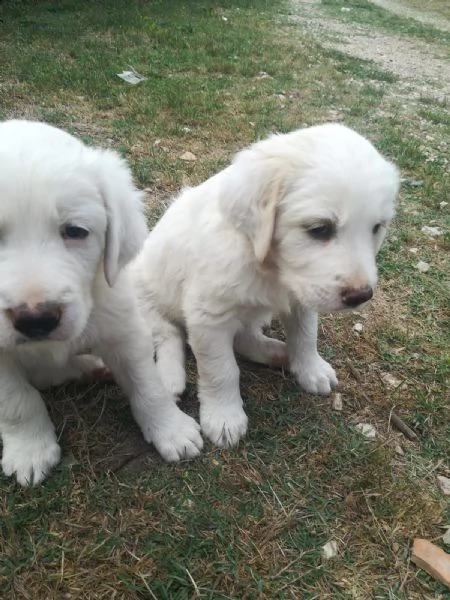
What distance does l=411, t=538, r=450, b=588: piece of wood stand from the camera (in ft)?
7.65

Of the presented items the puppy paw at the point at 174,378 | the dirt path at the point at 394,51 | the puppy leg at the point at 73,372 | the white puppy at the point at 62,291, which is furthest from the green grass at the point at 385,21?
the white puppy at the point at 62,291

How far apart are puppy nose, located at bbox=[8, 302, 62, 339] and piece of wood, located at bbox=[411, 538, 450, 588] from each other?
1809 mm

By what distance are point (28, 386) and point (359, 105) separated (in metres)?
7.18

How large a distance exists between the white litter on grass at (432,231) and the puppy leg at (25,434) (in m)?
3.71

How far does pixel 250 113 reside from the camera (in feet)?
23.5

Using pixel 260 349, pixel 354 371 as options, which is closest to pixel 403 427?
pixel 354 371

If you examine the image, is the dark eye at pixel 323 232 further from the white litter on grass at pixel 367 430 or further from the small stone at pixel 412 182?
the small stone at pixel 412 182

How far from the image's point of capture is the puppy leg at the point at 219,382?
9.53ft

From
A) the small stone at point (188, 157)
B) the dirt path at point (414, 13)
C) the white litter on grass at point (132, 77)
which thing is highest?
the small stone at point (188, 157)

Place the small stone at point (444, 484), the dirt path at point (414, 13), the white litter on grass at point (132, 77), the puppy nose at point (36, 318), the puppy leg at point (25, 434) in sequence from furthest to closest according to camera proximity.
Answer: the dirt path at point (414, 13)
the white litter on grass at point (132, 77)
the small stone at point (444, 484)
the puppy leg at point (25, 434)
the puppy nose at point (36, 318)

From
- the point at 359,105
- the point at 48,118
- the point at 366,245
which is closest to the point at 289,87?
the point at 359,105

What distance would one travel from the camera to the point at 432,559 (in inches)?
93.0

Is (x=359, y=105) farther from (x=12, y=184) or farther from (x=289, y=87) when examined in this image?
(x=12, y=184)

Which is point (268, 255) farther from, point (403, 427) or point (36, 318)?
point (403, 427)
